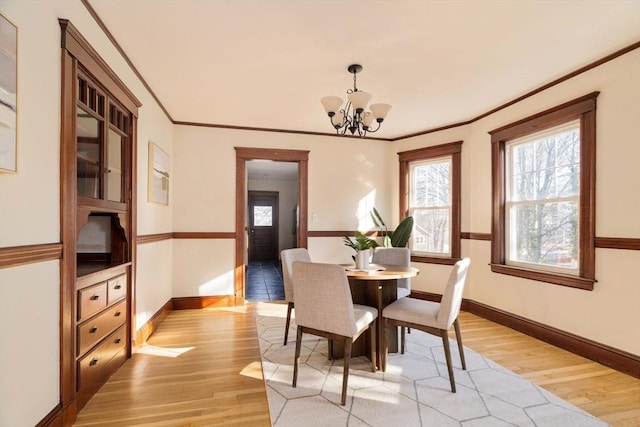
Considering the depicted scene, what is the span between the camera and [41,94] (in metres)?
1.56

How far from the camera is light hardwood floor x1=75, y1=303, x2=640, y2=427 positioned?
1932 millimetres

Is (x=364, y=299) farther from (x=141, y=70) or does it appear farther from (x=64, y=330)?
(x=141, y=70)

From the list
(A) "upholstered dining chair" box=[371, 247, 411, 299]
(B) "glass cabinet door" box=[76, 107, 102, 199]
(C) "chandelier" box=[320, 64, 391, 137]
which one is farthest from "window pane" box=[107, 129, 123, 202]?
(A) "upholstered dining chair" box=[371, 247, 411, 299]

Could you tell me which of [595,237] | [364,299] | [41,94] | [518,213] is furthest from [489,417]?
[41,94]

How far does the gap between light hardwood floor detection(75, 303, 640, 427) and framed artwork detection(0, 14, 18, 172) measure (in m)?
1.51

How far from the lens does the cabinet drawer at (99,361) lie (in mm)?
1955

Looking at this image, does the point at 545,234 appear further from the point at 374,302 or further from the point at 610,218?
the point at 374,302

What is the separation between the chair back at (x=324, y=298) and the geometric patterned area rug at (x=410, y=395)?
1.43ft

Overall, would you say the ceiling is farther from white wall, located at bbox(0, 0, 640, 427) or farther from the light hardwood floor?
the light hardwood floor

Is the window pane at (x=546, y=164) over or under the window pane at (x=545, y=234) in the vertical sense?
over

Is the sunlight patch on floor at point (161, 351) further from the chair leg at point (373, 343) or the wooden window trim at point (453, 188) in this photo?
the wooden window trim at point (453, 188)

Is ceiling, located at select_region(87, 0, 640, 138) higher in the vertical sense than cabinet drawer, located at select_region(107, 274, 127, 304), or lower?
higher

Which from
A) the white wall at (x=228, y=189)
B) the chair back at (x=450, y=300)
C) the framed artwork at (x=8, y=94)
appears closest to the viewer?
the framed artwork at (x=8, y=94)

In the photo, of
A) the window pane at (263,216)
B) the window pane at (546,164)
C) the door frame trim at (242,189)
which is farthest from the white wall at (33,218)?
the window pane at (263,216)
